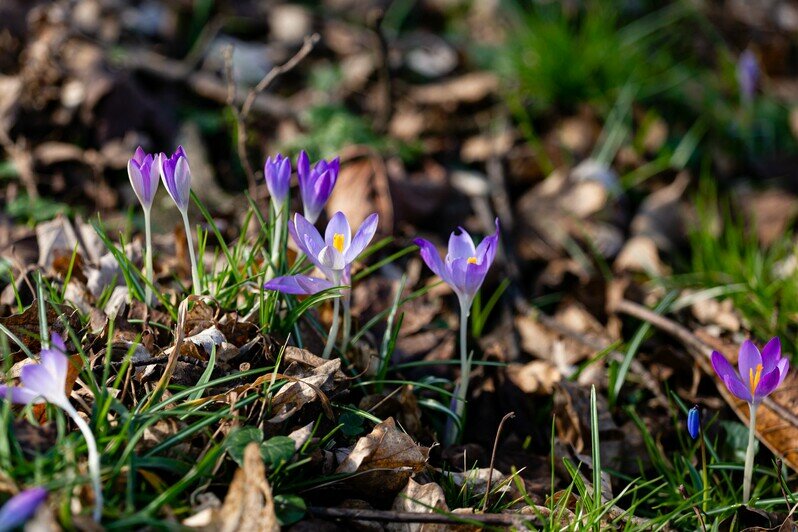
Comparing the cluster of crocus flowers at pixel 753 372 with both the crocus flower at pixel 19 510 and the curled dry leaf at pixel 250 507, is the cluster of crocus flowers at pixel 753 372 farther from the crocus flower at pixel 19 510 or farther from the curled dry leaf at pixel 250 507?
the crocus flower at pixel 19 510

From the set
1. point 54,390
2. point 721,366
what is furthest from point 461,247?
point 54,390

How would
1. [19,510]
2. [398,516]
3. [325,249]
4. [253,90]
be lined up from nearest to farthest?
[19,510] → [398,516] → [325,249] → [253,90]

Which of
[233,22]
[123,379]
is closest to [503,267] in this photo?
[123,379]

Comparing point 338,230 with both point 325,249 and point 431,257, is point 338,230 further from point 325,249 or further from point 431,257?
point 431,257

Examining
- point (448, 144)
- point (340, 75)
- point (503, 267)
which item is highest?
point (340, 75)

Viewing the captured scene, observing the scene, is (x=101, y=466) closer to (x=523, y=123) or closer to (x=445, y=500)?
(x=445, y=500)

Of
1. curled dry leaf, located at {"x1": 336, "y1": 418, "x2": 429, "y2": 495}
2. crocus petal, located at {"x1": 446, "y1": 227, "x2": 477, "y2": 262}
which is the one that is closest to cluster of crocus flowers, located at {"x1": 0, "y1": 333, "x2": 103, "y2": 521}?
curled dry leaf, located at {"x1": 336, "y1": 418, "x2": 429, "y2": 495}

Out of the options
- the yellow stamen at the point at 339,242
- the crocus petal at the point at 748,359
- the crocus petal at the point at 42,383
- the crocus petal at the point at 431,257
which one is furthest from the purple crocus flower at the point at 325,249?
the crocus petal at the point at 748,359
